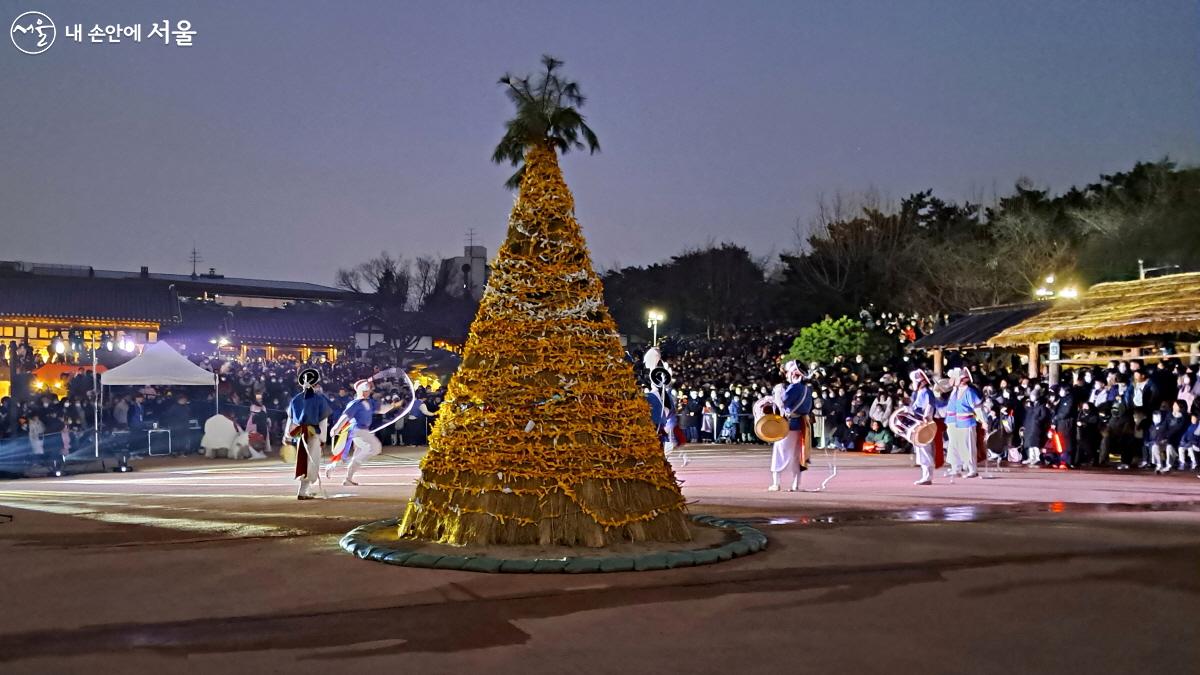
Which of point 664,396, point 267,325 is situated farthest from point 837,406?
point 267,325

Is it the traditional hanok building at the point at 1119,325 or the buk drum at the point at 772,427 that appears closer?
the buk drum at the point at 772,427

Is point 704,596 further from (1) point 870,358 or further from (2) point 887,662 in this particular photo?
(1) point 870,358

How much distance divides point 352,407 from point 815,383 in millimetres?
16712

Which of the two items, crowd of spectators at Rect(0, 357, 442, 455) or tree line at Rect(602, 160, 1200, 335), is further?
tree line at Rect(602, 160, 1200, 335)

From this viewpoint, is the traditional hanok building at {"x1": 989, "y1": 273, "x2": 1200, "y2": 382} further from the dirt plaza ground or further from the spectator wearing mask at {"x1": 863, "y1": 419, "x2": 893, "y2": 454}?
the dirt plaza ground

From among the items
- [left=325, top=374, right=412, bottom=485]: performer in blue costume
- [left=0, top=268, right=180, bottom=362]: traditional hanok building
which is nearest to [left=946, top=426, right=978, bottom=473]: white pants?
[left=325, top=374, right=412, bottom=485]: performer in blue costume

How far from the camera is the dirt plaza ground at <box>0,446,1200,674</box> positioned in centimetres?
532

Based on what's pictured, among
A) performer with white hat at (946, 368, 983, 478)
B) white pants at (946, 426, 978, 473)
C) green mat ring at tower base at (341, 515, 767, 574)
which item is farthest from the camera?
white pants at (946, 426, 978, 473)

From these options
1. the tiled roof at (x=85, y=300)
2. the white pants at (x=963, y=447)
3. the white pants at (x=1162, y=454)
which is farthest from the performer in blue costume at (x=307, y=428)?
the tiled roof at (x=85, y=300)

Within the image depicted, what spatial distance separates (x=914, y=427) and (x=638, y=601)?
32.8ft

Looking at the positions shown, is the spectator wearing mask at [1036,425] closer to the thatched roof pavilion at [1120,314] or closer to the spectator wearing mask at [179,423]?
the thatched roof pavilion at [1120,314]

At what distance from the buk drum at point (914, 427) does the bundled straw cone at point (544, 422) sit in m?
7.52

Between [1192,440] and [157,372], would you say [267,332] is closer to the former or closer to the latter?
[157,372]

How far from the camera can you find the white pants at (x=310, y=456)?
13305mm
